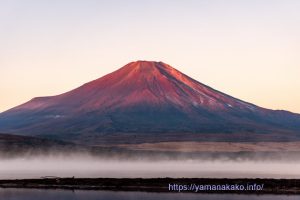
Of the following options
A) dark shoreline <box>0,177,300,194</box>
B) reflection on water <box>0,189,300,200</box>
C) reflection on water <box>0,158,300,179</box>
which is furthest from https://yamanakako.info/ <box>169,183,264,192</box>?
reflection on water <box>0,158,300,179</box>

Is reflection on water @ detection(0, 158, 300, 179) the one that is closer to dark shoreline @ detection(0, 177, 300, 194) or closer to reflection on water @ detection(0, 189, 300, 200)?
dark shoreline @ detection(0, 177, 300, 194)

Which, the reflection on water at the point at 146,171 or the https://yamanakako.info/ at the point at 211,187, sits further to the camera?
the reflection on water at the point at 146,171

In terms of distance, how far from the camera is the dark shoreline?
197 ft

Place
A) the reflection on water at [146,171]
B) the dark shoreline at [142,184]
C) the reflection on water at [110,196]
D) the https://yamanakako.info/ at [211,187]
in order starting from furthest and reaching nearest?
the reflection on water at [146,171], the https://yamanakako.info/ at [211,187], the dark shoreline at [142,184], the reflection on water at [110,196]

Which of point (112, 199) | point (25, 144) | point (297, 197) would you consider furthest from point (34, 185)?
point (25, 144)

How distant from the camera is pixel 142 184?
63281 millimetres

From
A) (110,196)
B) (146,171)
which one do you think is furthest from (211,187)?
(146,171)

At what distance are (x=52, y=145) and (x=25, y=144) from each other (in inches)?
284

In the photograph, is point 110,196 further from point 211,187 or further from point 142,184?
point 211,187

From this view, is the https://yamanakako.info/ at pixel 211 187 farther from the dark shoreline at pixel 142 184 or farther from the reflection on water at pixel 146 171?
the reflection on water at pixel 146 171

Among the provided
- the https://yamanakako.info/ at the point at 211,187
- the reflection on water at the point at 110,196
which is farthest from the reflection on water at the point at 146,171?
the reflection on water at the point at 110,196

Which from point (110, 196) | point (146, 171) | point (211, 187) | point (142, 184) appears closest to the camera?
point (110, 196)

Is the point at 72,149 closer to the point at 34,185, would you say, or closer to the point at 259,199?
the point at 34,185

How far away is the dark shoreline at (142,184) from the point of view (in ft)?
197
